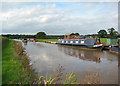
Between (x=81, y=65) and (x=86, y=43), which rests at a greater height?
(x=86, y=43)

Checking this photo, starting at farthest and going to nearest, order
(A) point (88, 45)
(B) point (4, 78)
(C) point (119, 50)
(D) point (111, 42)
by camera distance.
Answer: (D) point (111, 42) → (A) point (88, 45) → (C) point (119, 50) → (B) point (4, 78)

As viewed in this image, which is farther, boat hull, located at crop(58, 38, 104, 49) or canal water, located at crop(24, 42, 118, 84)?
boat hull, located at crop(58, 38, 104, 49)

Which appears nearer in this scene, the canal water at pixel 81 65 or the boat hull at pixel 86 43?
the canal water at pixel 81 65

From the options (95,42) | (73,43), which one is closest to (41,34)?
(73,43)

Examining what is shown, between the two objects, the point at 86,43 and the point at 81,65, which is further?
the point at 86,43

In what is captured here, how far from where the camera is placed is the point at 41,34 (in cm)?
10562

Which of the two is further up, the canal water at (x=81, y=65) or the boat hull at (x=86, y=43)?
the boat hull at (x=86, y=43)

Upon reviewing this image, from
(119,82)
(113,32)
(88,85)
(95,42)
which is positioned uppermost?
(113,32)

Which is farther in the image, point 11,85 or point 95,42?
point 95,42

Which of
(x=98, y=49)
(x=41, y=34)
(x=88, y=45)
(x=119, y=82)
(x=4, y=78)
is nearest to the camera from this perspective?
(x=4, y=78)

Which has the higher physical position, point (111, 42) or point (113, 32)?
point (113, 32)

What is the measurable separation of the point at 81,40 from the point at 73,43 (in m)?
3.23

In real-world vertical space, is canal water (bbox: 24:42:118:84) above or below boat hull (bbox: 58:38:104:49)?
below

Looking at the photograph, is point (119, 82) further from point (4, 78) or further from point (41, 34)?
point (41, 34)
